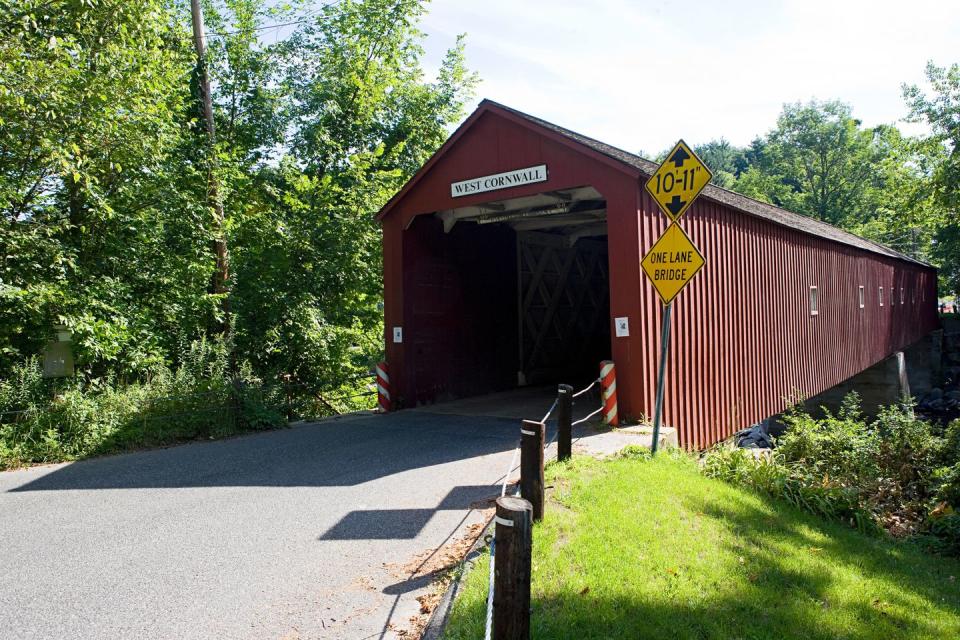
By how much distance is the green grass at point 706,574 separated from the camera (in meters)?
3.57

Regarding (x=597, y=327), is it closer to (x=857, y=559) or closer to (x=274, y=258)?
(x=274, y=258)

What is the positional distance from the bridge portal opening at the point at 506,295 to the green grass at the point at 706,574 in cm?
610

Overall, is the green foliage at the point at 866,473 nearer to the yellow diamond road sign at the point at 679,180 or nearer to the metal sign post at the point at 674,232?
the metal sign post at the point at 674,232

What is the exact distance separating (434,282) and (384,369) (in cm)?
197

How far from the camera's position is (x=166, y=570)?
171 inches

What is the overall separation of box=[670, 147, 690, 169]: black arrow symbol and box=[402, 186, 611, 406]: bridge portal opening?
12.0ft

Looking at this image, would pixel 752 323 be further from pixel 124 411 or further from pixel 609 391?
pixel 124 411

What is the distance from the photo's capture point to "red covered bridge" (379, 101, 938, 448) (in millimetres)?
9281

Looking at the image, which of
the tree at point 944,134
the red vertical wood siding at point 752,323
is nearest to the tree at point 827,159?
the tree at point 944,134

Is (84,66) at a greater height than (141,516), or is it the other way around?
(84,66)

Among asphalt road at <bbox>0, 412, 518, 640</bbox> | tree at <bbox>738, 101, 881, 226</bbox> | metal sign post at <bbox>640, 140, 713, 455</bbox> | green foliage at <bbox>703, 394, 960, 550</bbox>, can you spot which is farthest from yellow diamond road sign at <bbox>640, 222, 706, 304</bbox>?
tree at <bbox>738, 101, 881, 226</bbox>

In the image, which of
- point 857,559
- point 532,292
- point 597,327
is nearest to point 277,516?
point 857,559

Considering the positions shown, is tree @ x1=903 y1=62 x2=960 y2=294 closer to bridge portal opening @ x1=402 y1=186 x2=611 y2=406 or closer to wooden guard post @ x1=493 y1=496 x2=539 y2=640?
bridge portal opening @ x1=402 y1=186 x2=611 y2=406

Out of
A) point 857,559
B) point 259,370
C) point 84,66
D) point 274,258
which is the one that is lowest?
point 857,559
